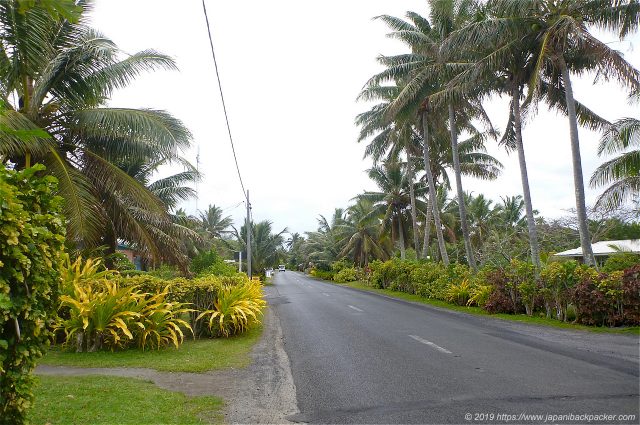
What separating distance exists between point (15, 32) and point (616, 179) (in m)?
18.1

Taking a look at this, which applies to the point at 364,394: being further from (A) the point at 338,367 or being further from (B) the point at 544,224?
(B) the point at 544,224

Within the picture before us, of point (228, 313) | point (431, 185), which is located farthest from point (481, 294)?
point (228, 313)

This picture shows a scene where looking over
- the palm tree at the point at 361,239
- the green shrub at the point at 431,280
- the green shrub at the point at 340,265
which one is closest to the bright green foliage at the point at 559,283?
the green shrub at the point at 431,280

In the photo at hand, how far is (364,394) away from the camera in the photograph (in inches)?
241

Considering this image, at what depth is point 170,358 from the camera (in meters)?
8.52

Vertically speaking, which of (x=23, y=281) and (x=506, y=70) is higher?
(x=506, y=70)

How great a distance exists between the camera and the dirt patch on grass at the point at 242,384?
555 centimetres

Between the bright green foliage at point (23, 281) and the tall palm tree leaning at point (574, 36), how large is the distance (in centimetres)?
1512

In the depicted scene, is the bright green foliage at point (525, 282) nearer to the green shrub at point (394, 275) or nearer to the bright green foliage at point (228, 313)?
the bright green foliage at point (228, 313)

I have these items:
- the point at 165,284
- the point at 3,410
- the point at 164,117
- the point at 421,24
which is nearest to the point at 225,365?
the point at 165,284

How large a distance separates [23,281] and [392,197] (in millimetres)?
33952

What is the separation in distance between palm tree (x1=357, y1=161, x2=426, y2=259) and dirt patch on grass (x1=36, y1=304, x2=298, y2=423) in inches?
1134

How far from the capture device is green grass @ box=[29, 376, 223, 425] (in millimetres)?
4949

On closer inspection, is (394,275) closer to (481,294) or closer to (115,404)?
(481,294)
